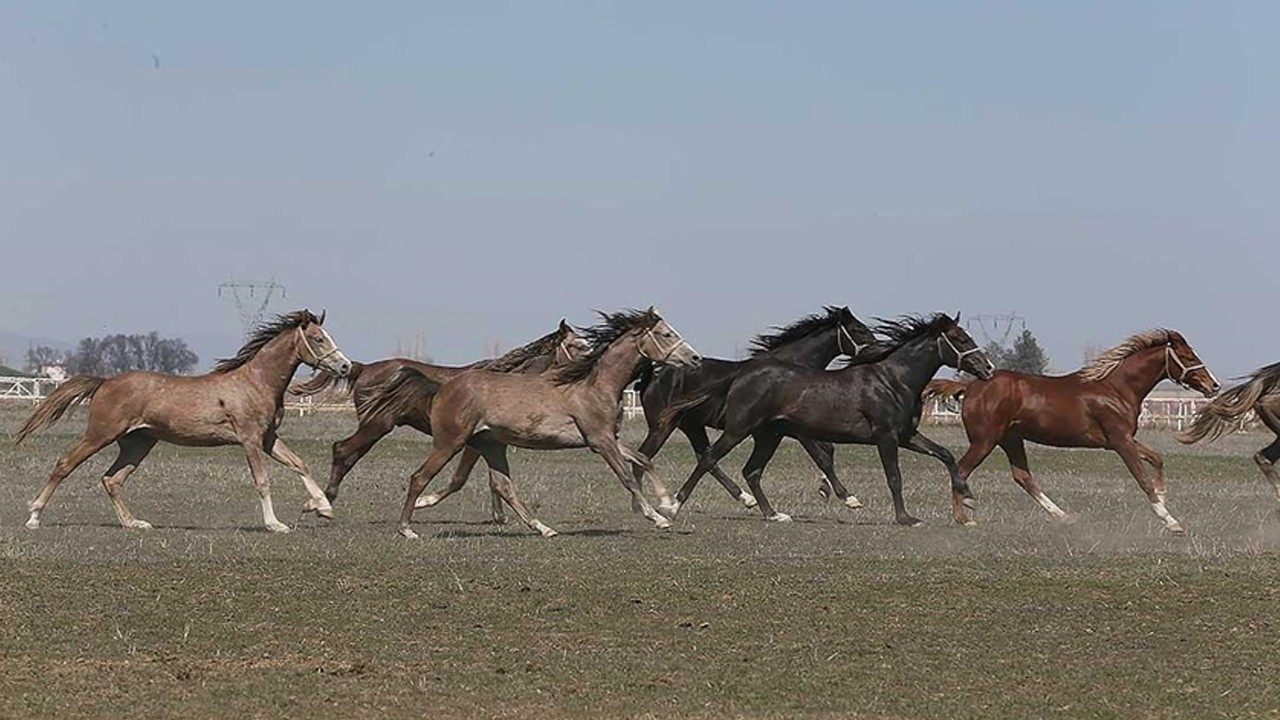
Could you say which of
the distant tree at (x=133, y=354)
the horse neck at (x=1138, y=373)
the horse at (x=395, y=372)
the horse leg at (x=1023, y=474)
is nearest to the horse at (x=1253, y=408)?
the horse neck at (x=1138, y=373)

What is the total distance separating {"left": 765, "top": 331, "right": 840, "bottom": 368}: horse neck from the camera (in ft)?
74.8

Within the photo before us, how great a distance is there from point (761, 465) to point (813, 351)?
171cm

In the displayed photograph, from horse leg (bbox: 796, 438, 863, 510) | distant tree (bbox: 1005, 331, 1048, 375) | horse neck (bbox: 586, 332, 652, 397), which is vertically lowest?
distant tree (bbox: 1005, 331, 1048, 375)

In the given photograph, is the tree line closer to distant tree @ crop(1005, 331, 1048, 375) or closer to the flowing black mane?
distant tree @ crop(1005, 331, 1048, 375)

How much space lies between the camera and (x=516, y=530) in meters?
19.4

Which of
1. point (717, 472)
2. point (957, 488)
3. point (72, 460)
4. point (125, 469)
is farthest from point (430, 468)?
point (957, 488)

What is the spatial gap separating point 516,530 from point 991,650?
7855 millimetres

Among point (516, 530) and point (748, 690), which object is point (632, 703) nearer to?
point (748, 690)

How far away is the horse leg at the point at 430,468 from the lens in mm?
17938

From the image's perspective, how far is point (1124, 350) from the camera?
21344 mm

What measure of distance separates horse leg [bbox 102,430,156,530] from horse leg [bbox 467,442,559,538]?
3118 millimetres

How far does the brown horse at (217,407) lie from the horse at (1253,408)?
9.45m

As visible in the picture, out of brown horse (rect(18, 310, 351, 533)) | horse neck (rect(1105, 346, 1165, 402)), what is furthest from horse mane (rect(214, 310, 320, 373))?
horse neck (rect(1105, 346, 1165, 402))

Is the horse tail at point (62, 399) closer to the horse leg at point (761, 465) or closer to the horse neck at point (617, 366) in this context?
the horse neck at point (617, 366)
